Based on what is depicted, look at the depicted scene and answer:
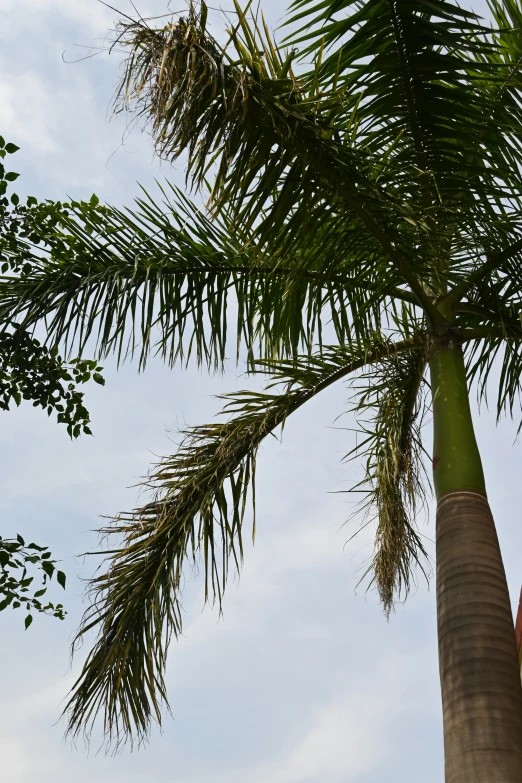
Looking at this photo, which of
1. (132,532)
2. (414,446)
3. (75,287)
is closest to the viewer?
(75,287)

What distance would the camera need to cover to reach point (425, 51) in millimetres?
4523

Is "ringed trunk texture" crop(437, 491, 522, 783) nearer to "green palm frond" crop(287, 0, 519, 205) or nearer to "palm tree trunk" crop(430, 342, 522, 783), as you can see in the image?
"palm tree trunk" crop(430, 342, 522, 783)

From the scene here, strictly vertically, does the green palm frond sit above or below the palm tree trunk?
above

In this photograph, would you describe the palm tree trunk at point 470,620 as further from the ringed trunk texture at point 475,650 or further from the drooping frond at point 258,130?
the drooping frond at point 258,130

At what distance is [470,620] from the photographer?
405 centimetres

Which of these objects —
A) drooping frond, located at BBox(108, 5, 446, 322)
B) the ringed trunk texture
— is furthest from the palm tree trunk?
drooping frond, located at BBox(108, 5, 446, 322)

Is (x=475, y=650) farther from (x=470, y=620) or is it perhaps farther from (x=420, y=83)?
(x=420, y=83)

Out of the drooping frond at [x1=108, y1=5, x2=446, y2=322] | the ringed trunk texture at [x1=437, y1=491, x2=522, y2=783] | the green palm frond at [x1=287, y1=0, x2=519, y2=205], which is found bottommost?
the ringed trunk texture at [x1=437, y1=491, x2=522, y2=783]

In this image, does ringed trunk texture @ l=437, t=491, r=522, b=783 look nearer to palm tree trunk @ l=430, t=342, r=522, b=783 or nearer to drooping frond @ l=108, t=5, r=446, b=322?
palm tree trunk @ l=430, t=342, r=522, b=783

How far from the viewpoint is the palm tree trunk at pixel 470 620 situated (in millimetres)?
3729

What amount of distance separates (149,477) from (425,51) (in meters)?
3.19

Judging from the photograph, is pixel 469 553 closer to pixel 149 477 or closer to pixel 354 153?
pixel 354 153

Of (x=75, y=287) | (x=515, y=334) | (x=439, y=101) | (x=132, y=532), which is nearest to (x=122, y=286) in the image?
(x=75, y=287)

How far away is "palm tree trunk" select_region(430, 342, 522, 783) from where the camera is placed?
12.2 feet
